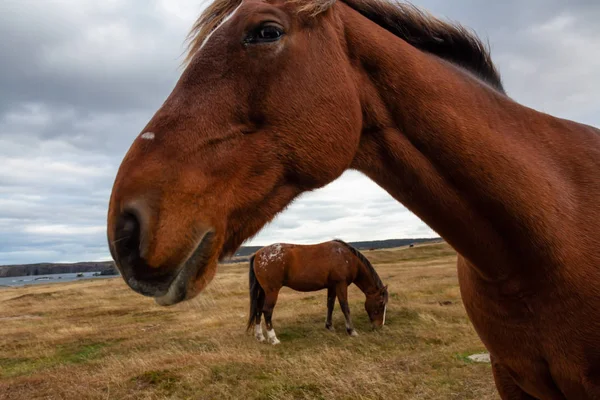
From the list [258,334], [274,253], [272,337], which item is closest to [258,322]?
[258,334]

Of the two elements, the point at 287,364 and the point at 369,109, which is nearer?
the point at 369,109

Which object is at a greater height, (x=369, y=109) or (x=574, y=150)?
(x=369, y=109)

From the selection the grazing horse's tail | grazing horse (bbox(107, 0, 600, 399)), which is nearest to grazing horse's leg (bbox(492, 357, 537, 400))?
grazing horse (bbox(107, 0, 600, 399))

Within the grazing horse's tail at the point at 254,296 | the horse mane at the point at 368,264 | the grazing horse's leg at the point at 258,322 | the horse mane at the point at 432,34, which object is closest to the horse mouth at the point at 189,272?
the horse mane at the point at 432,34

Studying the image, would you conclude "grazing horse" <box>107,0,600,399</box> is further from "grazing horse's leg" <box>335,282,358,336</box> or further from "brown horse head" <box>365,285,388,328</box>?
"brown horse head" <box>365,285,388,328</box>

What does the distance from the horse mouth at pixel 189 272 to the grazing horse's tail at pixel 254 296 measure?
1141cm

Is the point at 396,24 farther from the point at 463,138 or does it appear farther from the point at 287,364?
the point at 287,364

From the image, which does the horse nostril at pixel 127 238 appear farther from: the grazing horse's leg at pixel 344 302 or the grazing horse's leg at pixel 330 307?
the grazing horse's leg at pixel 330 307

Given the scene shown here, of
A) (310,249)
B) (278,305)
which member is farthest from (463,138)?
(278,305)

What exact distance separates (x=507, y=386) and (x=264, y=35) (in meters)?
2.85

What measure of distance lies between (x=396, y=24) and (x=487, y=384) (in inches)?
267

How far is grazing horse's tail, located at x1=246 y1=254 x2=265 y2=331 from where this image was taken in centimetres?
1249

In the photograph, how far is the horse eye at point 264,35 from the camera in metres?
1.80

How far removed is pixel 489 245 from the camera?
2047mm
